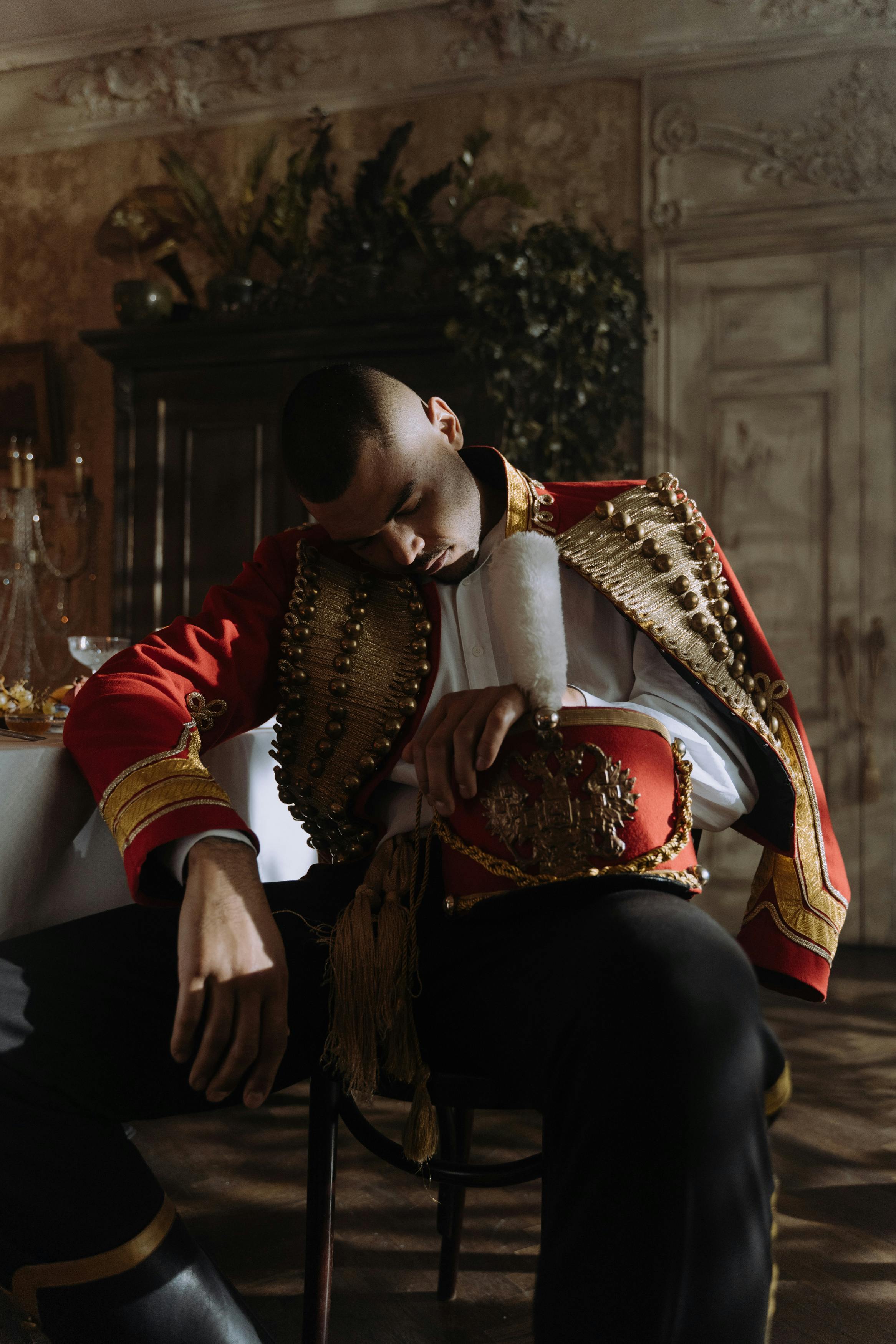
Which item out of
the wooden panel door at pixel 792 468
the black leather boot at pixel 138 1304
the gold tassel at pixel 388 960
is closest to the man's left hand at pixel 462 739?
A: the gold tassel at pixel 388 960

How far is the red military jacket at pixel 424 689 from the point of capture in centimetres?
99

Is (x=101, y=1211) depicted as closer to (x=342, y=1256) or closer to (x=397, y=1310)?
(x=397, y=1310)

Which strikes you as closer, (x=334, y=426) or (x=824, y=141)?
(x=334, y=426)

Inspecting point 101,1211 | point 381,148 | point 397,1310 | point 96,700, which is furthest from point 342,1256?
point 381,148

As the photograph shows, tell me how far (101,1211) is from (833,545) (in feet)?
11.7

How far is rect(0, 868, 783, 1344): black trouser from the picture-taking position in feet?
2.28

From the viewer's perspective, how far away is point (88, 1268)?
0.84 metres

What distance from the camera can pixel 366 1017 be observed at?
0.93 meters

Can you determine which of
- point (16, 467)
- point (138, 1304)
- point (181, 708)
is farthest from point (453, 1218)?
point (16, 467)

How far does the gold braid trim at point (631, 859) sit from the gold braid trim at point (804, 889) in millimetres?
193

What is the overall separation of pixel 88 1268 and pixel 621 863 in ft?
1.85

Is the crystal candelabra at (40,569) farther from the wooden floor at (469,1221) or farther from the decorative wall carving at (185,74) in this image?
the wooden floor at (469,1221)

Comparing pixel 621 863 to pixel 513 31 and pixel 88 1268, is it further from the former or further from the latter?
pixel 513 31

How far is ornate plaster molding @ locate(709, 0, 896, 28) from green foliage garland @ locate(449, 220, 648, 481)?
3.51 feet
